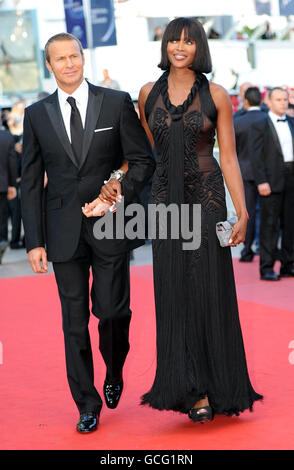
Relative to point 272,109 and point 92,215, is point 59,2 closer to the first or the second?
point 272,109

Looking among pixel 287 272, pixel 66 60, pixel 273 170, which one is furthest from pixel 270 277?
pixel 66 60

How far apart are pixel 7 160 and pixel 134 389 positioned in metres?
7.76

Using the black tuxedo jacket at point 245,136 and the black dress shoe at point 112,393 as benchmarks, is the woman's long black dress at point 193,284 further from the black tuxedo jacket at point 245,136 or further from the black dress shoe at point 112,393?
the black tuxedo jacket at point 245,136

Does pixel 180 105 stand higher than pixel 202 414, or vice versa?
pixel 180 105

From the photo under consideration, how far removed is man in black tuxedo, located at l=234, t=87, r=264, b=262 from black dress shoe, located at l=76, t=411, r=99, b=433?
22.3ft

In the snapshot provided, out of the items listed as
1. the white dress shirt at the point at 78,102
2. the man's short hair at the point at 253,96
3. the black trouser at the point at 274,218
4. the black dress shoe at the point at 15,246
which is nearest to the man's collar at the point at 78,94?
the white dress shirt at the point at 78,102

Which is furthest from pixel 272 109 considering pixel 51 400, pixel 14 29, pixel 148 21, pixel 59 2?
pixel 59 2

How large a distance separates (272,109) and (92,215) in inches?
240

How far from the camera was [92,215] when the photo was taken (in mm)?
4426

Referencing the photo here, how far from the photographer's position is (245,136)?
11.5 meters

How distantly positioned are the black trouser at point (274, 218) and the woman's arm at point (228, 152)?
17.8 ft

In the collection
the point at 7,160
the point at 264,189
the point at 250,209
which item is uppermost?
the point at 264,189

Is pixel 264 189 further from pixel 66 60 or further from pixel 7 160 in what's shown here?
pixel 66 60
